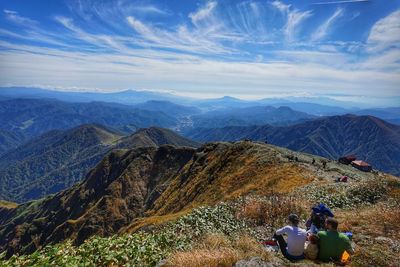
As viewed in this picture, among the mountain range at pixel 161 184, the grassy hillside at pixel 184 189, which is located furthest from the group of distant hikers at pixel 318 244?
the mountain range at pixel 161 184

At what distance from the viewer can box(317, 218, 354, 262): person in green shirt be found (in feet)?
40.2

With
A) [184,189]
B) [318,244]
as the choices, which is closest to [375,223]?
[318,244]

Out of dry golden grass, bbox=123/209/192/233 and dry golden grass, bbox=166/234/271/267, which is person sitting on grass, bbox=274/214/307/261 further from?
dry golden grass, bbox=123/209/192/233

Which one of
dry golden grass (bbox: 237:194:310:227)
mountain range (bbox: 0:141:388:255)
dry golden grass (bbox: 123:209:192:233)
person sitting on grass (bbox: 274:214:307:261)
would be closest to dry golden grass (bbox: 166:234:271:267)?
person sitting on grass (bbox: 274:214:307:261)

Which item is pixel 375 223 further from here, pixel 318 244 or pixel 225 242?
pixel 225 242

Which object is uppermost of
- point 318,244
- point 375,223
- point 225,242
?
point 318,244

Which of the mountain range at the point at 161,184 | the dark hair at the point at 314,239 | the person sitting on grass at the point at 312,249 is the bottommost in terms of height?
the mountain range at the point at 161,184

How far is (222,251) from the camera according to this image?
36.6 ft

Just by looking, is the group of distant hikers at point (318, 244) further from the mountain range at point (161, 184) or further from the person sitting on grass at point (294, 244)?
the mountain range at point (161, 184)

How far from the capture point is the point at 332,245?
12.4m

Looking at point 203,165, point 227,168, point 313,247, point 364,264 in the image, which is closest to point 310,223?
point 313,247

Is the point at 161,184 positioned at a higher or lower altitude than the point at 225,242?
lower

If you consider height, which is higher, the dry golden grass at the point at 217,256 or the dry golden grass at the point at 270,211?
the dry golden grass at the point at 217,256

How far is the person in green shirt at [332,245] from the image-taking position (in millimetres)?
12266
